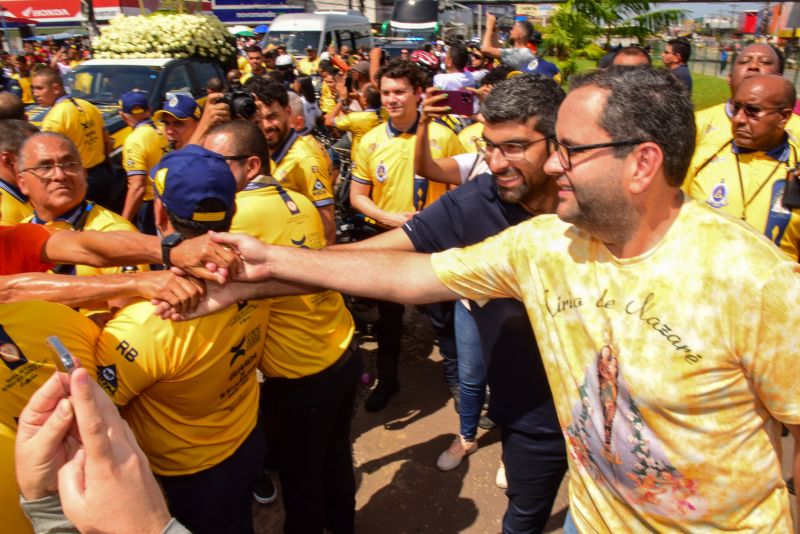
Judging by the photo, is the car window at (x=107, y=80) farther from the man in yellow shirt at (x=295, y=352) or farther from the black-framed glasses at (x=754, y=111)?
the black-framed glasses at (x=754, y=111)

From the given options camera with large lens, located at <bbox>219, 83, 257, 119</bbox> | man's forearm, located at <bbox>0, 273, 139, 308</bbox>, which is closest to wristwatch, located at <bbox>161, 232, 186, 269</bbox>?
man's forearm, located at <bbox>0, 273, 139, 308</bbox>

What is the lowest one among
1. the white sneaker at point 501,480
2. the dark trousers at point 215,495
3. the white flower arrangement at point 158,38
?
the white sneaker at point 501,480

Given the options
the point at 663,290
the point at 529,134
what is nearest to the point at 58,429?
the point at 663,290

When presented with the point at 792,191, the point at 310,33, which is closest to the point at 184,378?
the point at 792,191

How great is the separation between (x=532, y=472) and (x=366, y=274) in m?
1.13

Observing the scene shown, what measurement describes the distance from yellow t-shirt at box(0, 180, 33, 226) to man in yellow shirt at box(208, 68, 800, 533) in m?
3.17

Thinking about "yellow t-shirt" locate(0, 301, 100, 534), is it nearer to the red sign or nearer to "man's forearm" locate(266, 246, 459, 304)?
"man's forearm" locate(266, 246, 459, 304)

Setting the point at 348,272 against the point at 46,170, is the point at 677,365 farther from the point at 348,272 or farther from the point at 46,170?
the point at 46,170

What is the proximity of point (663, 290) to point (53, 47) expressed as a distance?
26.1 metres

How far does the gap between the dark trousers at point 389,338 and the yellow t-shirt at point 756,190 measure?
7.01ft

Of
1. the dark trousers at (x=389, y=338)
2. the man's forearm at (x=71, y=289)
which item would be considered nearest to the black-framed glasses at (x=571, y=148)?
the man's forearm at (x=71, y=289)

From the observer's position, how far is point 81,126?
5.47m

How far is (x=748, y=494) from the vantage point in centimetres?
150

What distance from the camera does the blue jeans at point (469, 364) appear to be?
342 centimetres
